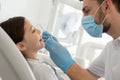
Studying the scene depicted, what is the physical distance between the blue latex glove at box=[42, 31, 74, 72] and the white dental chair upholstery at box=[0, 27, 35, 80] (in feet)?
2.39

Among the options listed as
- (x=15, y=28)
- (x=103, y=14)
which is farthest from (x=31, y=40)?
(x=103, y=14)

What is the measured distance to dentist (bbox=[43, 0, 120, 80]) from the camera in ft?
4.17

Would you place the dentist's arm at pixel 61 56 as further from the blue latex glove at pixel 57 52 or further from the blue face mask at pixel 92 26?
the blue face mask at pixel 92 26

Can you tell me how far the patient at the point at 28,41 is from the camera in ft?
4.40

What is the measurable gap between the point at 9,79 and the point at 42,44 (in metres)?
0.73

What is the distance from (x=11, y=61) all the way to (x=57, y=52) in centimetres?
78

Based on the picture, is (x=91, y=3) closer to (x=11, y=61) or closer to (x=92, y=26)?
(x=92, y=26)

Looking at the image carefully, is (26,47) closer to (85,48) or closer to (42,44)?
(42,44)

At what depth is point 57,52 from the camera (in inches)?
55.1

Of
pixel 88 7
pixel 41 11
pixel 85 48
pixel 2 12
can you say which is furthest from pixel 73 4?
pixel 41 11

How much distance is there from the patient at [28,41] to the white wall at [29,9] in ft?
2.75

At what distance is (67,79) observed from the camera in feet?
5.32

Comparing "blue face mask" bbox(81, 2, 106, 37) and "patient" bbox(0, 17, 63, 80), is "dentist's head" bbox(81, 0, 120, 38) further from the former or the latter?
"patient" bbox(0, 17, 63, 80)

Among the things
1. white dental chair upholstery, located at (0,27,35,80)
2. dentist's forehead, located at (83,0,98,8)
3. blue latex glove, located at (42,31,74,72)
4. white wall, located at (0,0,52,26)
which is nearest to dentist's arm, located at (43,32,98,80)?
blue latex glove, located at (42,31,74,72)
